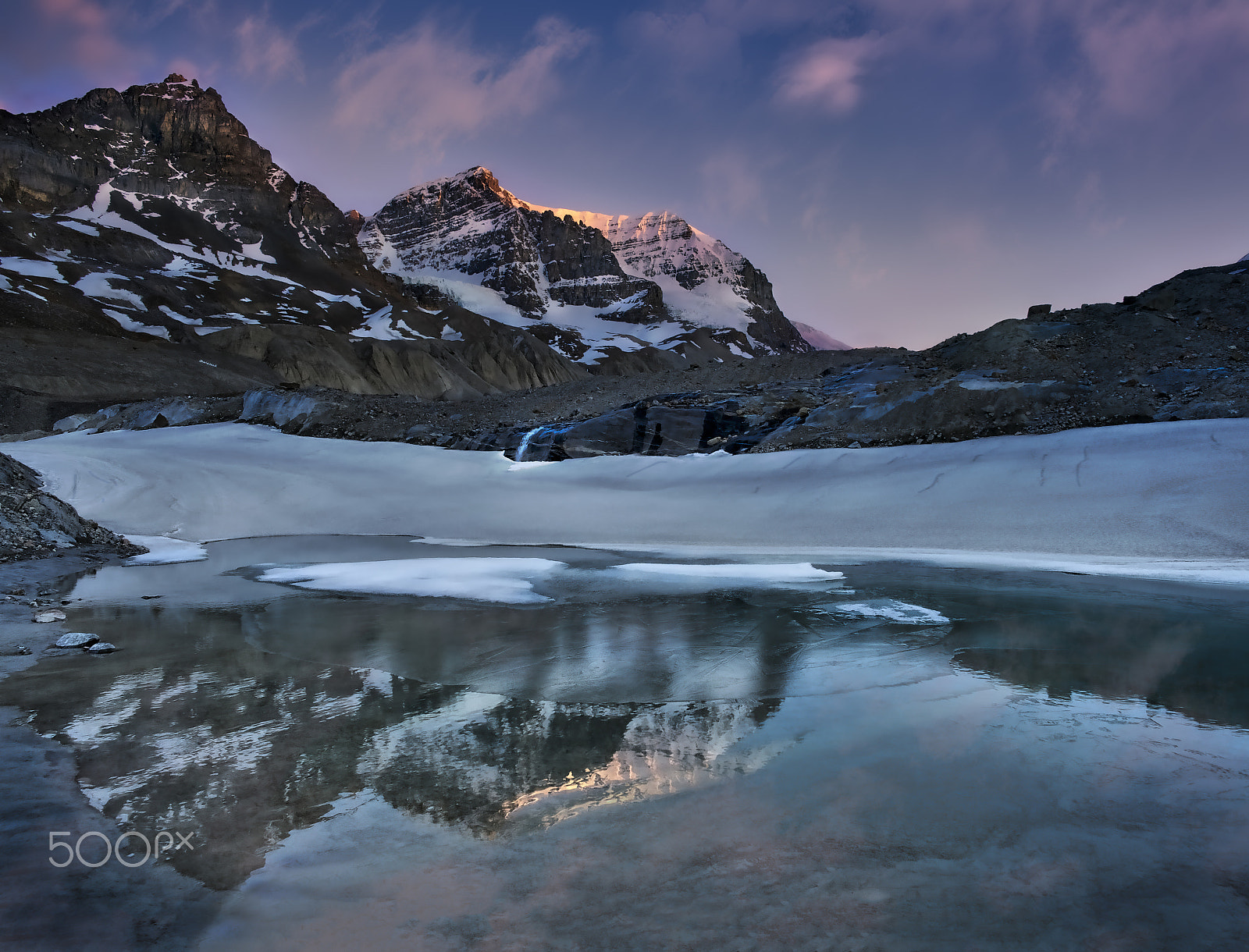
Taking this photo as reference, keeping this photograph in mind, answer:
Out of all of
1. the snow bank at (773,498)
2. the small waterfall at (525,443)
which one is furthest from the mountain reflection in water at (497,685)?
the small waterfall at (525,443)

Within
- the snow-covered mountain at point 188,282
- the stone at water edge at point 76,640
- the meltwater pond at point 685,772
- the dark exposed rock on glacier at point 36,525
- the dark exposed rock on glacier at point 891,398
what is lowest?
the meltwater pond at point 685,772

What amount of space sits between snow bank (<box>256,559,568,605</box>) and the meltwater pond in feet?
3.60

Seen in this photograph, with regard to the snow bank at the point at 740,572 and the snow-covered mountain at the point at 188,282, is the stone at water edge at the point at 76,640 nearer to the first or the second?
the snow bank at the point at 740,572

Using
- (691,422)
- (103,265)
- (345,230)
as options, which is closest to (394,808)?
(691,422)

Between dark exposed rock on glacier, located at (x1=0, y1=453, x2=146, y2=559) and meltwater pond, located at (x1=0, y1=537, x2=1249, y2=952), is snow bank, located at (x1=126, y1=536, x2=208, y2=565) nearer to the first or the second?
dark exposed rock on glacier, located at (x1=0, y1=453, x2=146, y2=559)

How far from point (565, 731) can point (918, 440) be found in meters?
14.3

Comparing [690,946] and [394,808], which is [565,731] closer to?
[394,808]

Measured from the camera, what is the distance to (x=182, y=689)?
4.14 meters

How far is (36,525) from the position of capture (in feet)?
31.0

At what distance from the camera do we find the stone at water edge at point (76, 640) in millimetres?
5027

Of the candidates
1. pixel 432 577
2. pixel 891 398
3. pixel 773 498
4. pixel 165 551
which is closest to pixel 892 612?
pixel 432 577

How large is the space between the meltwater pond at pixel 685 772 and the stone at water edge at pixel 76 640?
0.23 meters

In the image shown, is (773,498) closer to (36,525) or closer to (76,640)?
(76,640)

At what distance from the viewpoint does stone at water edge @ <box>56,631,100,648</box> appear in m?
5.03
